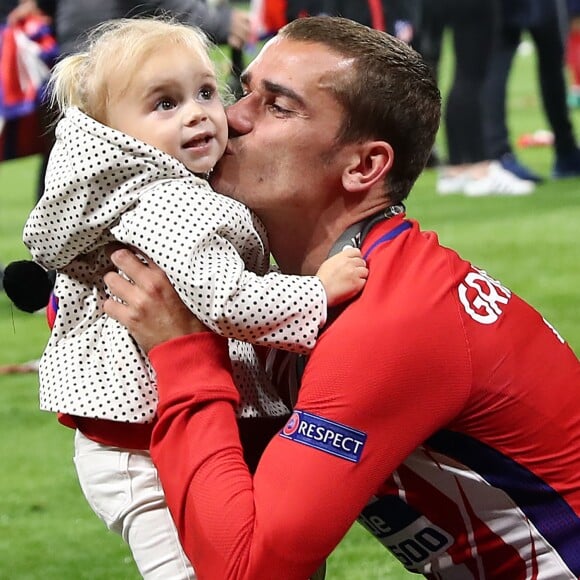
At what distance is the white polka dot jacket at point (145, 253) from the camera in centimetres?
269

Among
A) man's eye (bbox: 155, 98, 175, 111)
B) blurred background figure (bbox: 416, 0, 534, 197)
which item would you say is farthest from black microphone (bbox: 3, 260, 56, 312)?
blurred background figure (bbox: 416, 0, 534, 197)

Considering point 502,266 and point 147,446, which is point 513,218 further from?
point 147,446

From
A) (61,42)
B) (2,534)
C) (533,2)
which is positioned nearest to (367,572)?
(2,534)

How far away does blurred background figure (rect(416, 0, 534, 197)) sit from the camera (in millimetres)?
10789

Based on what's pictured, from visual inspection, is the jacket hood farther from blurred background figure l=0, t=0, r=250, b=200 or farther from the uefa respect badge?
blurred background figure l=0, t=0, r=250, b=200

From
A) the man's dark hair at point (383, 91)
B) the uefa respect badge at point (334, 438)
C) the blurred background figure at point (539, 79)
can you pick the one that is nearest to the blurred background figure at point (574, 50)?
the blurred background figure at point (539, 79)

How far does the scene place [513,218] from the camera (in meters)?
9.82

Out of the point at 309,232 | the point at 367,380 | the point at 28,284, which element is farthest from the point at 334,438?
the point at 28,284

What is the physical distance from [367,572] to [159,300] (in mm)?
1605

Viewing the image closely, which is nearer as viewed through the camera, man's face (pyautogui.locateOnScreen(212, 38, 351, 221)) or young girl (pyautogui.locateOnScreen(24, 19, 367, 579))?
young girl (pyautogui.locateOnScreen(24, 19, 367, 579))

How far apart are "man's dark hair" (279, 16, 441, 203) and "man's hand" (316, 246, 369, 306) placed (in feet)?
1.08

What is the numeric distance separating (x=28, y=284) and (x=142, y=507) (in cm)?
54

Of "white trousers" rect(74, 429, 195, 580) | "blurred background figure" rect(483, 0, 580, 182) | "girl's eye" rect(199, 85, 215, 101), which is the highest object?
"girl's eye" rect(199, 85, 215, 101)

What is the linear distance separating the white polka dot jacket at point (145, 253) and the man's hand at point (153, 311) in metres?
0.06
